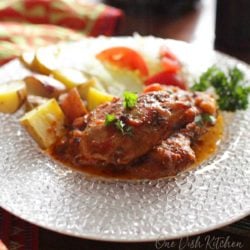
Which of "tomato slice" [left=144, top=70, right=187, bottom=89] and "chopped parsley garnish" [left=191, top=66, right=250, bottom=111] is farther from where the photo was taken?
"tomato slice" [left=144, top=70, right=187, bottom=89]

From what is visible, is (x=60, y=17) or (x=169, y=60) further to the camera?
(x=60, y=17)

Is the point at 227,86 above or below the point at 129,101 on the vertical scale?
below

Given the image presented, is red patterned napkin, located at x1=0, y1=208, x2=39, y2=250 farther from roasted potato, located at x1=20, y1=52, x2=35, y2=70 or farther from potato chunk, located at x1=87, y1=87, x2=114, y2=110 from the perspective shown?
roasted potato, located at x1=20, y1=52, x2=35, y2=70

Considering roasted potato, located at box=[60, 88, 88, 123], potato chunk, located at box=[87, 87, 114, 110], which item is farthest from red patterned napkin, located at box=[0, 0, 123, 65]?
roasted potato, located at box=[60, 88, 88, 123]

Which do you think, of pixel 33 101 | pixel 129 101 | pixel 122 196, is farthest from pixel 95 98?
pixel 122 196

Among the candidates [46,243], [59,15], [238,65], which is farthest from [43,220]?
[59,15]

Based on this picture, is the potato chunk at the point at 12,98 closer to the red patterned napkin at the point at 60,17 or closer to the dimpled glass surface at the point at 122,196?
the dimpled glass surface at the point at 122,196

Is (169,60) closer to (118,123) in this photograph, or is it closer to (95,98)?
(95,98)

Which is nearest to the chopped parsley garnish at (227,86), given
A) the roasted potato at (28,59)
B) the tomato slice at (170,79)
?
the tomato slice at (170,79)
